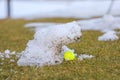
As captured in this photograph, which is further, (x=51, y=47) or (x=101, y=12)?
(x=101, y=12)

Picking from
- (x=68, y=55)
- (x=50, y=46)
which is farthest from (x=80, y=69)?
(x=50, y=46)

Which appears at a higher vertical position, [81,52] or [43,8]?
[43,8]

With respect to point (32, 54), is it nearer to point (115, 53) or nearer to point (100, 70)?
point (100, 70)

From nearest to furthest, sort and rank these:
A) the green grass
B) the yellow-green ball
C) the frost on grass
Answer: the green grass
the frost on grass
the yellow-green ball

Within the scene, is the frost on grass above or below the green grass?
above

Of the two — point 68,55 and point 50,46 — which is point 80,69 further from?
point 50,46

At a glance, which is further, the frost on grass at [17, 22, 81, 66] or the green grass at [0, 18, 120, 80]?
the frost on grass at [17, 22, 81, 66]

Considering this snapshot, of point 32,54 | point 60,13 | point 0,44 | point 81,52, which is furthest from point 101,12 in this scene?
point 32,54

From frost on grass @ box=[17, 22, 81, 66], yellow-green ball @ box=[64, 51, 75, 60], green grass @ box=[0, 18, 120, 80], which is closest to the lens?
green grass @ box=[0, 18, 120, 80]
